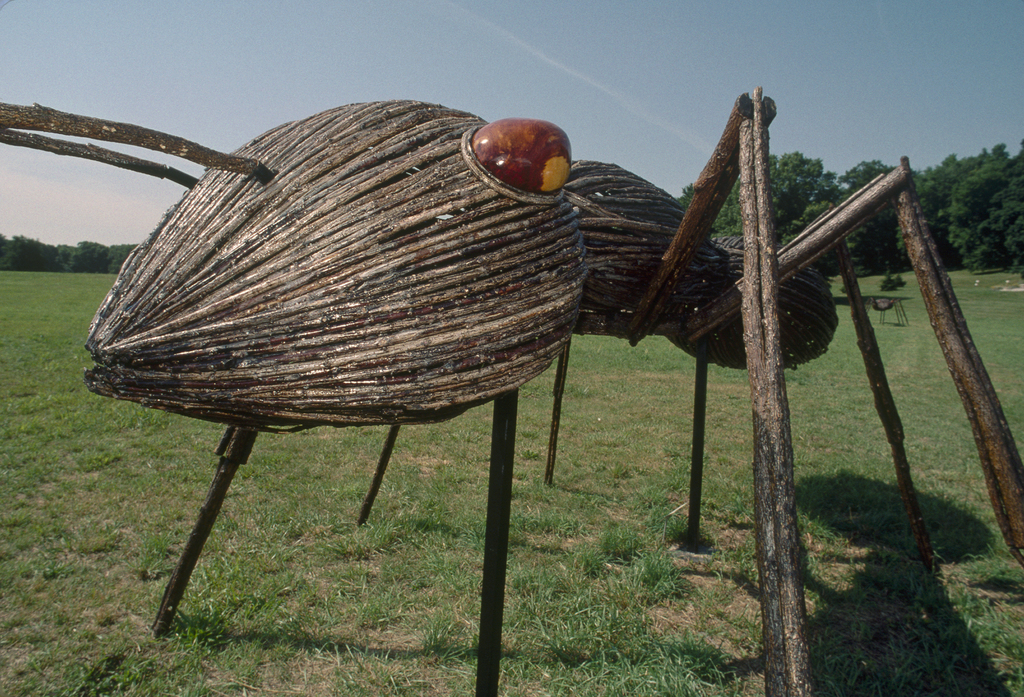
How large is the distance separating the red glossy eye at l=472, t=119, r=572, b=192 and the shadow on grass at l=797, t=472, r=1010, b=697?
2.14m

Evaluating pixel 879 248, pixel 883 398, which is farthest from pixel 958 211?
pixel 883 398

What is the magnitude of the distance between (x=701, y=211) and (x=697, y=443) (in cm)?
176

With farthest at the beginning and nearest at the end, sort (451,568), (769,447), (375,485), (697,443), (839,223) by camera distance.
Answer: (375,485) < (697,443) < (451,568) < (839,223) < (769,447)

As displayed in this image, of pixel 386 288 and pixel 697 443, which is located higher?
pixel 386 288

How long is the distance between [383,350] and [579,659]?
1.98 metres

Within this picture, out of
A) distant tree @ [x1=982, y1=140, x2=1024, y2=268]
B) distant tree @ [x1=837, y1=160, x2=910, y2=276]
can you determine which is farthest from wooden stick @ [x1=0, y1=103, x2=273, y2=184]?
distant tree @ [x1=982, y1=140, x2=1024, y2=268]

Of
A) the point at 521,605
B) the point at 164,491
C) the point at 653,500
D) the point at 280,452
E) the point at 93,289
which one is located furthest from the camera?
the point at 93,289

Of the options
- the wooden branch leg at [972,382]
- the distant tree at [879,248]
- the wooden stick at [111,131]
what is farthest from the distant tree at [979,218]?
the wooden stick at [111,131]

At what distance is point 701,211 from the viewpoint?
1825 millimetres

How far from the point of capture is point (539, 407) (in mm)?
7020

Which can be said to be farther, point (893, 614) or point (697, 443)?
point (697, 443)

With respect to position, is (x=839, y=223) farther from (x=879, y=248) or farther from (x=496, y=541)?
(x=879, y=248)

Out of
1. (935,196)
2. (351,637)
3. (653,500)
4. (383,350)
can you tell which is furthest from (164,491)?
(935,196)

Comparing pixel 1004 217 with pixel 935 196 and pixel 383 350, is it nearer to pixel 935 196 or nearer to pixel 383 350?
pixel 935 196
